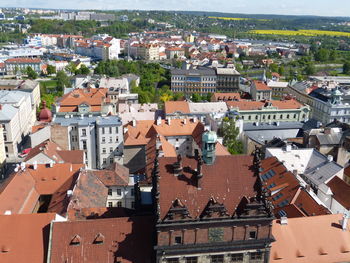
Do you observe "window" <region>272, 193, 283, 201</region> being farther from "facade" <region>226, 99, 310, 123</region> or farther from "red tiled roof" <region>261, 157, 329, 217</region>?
"facade" <region>226, 99, 310, 123</region>

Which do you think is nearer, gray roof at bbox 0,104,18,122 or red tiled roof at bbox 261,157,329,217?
red tiled roof at bbox 261,157,329,217

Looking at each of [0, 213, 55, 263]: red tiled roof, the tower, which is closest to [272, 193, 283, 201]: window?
the tower

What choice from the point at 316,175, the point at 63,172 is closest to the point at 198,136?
the point at 316,175

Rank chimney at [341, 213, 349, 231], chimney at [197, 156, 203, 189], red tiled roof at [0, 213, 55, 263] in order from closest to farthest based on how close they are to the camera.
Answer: chimney at [197, 156, 203, 189] < red tiled roof at [0, 213, 55, 263] < chimney at [341, 213, 349, 231]

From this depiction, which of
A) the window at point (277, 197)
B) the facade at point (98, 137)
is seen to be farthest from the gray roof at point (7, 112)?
the window at point (277, 197)

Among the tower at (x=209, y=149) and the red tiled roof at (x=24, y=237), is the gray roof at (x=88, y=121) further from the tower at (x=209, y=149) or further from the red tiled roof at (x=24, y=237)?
the tower at (x=209, y=149)

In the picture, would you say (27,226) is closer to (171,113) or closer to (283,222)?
(283,222)
